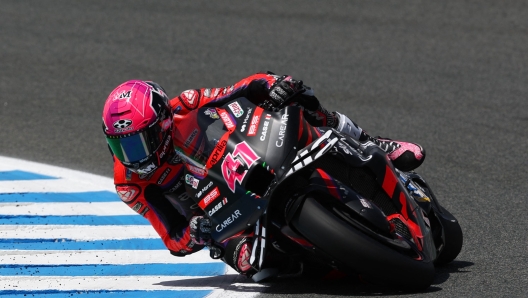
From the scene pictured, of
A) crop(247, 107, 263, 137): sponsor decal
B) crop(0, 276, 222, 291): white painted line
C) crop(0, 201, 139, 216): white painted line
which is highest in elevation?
crop(247, 107, 263, 137): sponsor decal

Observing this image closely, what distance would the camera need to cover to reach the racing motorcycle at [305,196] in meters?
4.75

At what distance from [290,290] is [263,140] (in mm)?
932

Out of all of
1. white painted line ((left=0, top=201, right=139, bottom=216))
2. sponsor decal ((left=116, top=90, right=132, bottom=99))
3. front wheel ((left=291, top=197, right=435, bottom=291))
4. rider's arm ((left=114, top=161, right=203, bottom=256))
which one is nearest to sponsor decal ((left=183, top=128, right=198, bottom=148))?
rider's arm ((left=114, top=161, right=203, bottom=256))

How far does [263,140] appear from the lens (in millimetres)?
5137

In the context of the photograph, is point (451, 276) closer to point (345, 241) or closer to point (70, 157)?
point (345, 241)

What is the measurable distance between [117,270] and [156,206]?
0.71m

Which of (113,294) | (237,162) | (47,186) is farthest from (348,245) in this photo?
(47,186)

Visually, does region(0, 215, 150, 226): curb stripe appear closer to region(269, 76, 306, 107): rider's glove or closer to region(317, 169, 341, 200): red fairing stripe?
region(269, 76, 306, 107): rider's glove

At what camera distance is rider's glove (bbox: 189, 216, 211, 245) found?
538 cm

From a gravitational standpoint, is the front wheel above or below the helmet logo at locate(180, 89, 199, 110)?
below

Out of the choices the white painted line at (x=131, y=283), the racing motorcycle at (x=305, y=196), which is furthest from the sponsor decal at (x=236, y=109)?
the white painted line at (x=131, y=283)

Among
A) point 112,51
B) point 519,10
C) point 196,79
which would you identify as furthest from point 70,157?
point 519,10

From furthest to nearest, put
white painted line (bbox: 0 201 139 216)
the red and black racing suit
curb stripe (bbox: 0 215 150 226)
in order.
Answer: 1. white painted line (bbox: 0 201 139 216)
2. curb stripe (bbox: 0 215 150 226)
3. the red and black racing suit

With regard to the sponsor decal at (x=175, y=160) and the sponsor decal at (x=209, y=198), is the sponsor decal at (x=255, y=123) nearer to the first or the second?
the sponsor decal at (x=209, y=198)
